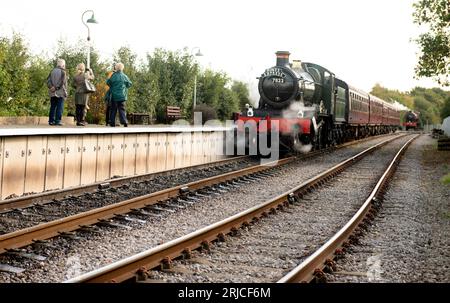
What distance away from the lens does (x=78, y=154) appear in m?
11.9

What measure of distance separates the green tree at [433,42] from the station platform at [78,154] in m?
14.1

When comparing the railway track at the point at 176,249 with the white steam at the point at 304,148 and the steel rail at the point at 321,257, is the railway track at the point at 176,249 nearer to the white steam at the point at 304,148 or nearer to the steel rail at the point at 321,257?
the steel rail at the point at 321,257

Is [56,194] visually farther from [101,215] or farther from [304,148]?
[304,148]

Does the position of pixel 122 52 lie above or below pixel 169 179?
above

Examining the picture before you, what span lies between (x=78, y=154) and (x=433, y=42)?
19.6m

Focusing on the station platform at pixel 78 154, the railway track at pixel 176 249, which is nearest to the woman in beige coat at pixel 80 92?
the station platform at pixel 78 154

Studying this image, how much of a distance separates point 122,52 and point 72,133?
2427 centimetres

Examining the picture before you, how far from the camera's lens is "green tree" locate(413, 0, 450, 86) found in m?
26.6

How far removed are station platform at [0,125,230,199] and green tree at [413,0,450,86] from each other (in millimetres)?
14086

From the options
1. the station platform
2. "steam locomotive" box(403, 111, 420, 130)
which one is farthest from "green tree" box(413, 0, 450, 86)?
"steam locomotive" box(403, 111, 420, 130)

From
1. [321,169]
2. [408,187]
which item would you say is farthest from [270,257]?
[321,169]

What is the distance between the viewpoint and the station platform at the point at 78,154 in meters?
10.0
